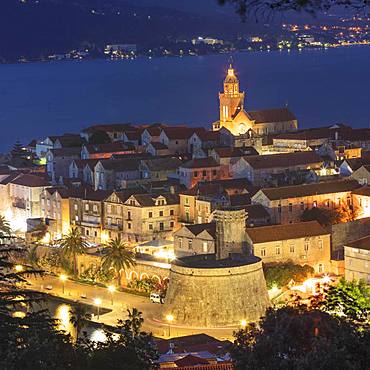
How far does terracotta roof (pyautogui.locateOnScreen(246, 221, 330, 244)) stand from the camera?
1336 inches

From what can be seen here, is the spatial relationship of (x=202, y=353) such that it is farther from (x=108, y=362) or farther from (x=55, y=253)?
(x=55, y=253)

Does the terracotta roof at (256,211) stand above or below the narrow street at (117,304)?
above

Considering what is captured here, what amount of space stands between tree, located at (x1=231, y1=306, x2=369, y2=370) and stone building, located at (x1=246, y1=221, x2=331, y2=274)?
1691 cm

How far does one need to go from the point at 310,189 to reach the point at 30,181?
12510 millimetres

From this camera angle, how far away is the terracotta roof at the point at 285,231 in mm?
33938

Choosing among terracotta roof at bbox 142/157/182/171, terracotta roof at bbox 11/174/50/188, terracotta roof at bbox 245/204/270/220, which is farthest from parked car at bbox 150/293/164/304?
terracotta roof at bbox 11/174/50/188

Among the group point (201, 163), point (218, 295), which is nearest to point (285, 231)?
point (218, 295)

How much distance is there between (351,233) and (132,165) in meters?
12.4

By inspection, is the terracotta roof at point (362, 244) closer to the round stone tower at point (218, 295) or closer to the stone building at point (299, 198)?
the round stone tower at point (218, 295)

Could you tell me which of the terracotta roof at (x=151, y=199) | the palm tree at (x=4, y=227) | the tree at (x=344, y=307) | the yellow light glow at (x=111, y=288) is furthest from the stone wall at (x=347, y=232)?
the tree at (x=344, y=307)

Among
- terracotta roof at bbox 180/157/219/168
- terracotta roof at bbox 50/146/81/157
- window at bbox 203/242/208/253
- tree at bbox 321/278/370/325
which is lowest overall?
terracotta roof at bbox 50/146/81/157

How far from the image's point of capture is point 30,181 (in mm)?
47750

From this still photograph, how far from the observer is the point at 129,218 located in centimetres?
4094

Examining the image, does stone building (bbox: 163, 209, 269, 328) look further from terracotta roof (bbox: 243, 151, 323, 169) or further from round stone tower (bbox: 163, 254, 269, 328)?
terracotta roof (bbox: 243, 151, 323, 169)
